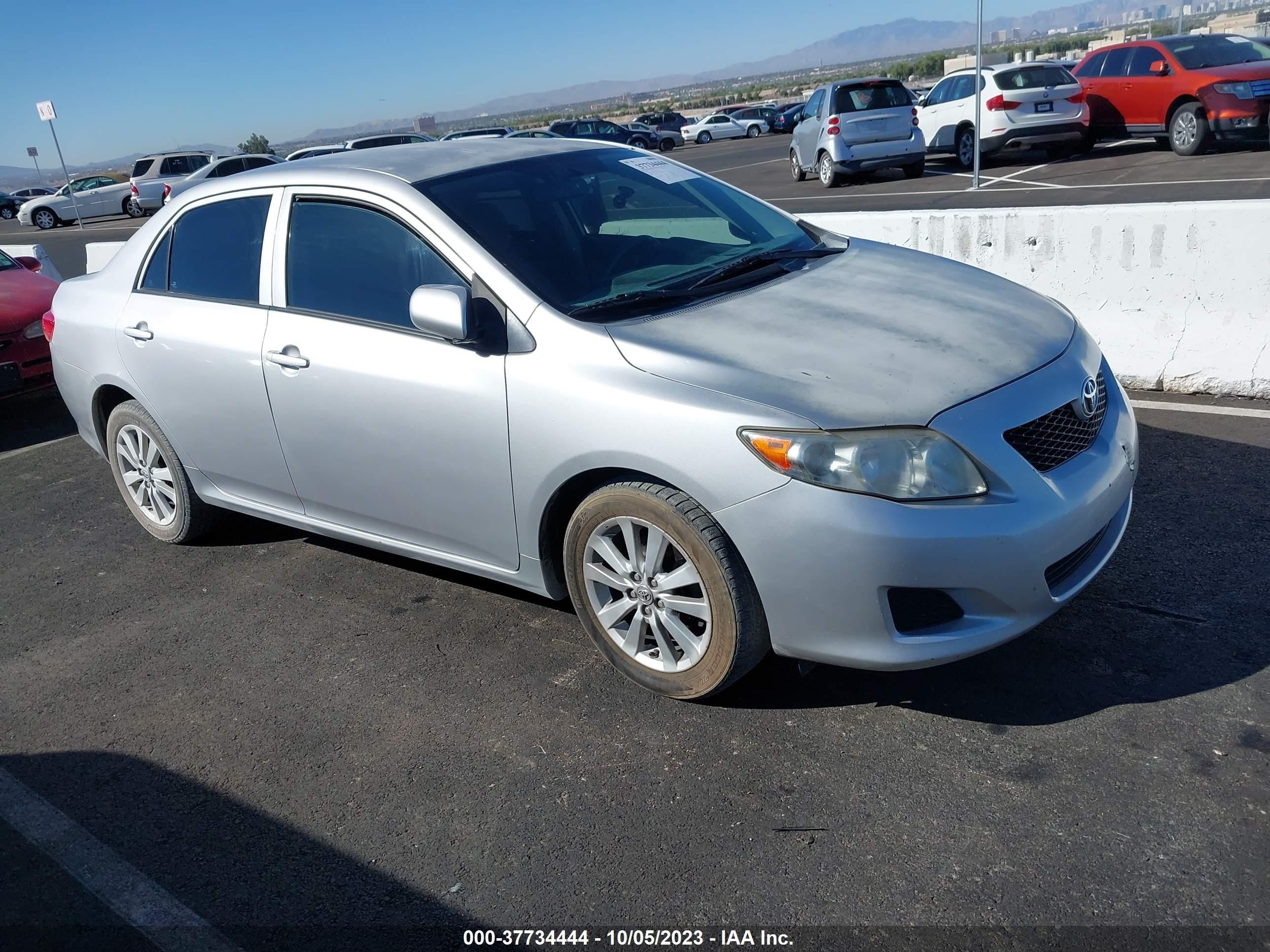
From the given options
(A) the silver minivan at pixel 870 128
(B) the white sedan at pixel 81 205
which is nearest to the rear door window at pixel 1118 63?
(A) the silver minivan at pixel 870 128

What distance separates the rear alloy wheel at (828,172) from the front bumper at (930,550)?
1549 cm

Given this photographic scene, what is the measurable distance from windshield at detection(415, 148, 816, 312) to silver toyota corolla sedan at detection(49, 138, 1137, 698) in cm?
1

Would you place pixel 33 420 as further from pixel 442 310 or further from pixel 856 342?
pixel 856 342

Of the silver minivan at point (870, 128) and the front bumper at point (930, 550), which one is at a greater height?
the silver minivan at point (870, 128)

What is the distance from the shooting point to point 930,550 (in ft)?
9.28

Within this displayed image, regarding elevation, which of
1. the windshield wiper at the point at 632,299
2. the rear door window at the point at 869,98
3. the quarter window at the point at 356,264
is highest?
the rear door window at the point at 869,98

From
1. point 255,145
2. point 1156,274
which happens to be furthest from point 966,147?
point 255,145

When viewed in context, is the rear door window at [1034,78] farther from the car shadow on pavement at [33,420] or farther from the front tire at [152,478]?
the front tire at [152,478]

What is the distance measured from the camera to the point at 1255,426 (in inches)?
205

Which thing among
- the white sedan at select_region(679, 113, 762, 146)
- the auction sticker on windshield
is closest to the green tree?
the white sedan at select_region(679, 113, 762, 146)

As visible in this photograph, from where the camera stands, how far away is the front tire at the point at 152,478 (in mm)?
4906

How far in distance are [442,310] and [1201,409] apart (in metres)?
4.15

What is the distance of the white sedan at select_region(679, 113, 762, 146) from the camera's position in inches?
1916

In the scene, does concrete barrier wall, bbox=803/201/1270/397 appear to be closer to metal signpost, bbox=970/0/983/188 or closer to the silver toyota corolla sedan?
the silver toyota corolla sedan
